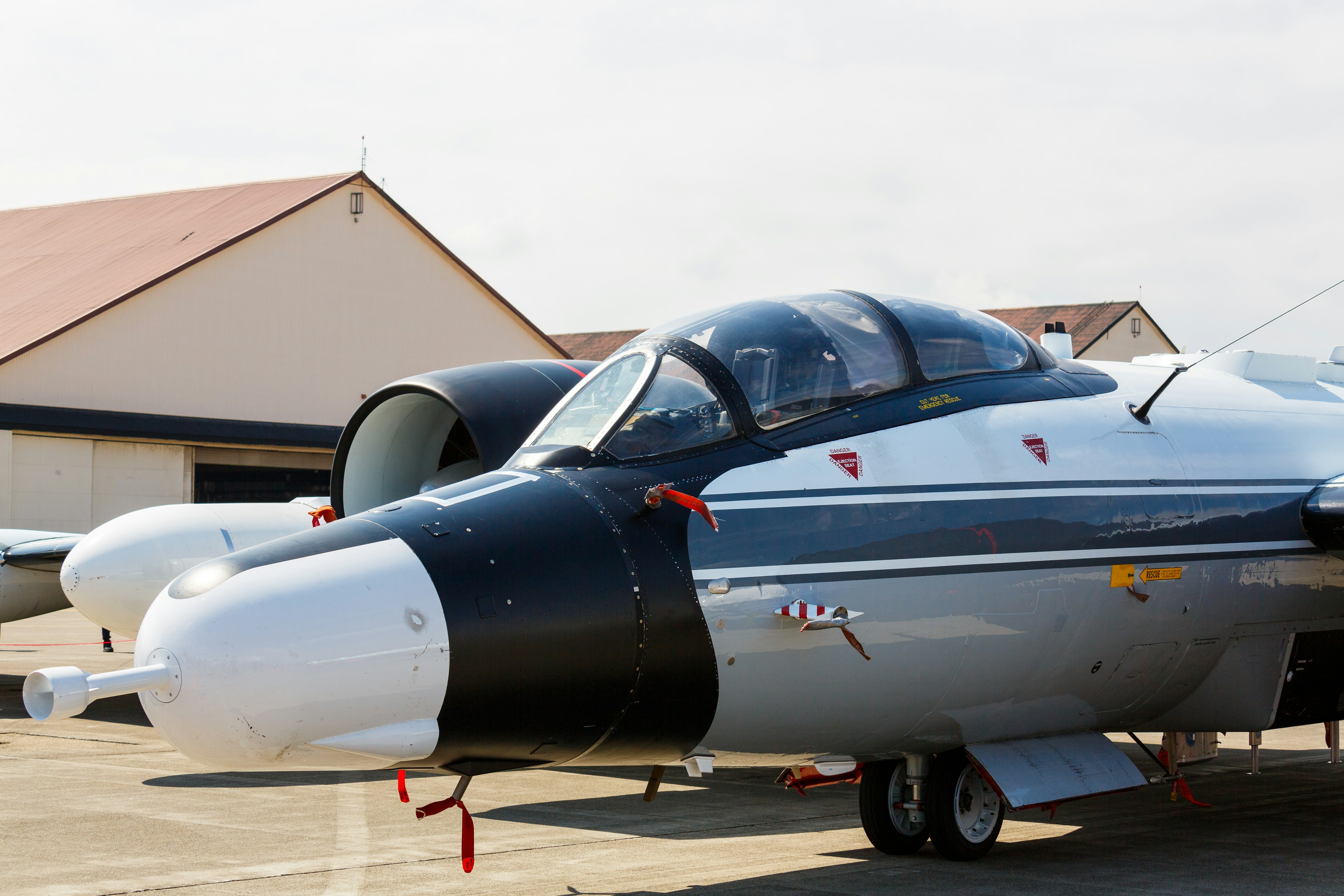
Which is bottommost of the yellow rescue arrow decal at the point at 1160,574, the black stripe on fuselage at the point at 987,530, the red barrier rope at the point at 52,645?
the red barrier rope at the point at 52,645

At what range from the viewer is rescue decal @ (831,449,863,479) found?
6.71 metres

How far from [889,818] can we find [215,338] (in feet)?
88.8

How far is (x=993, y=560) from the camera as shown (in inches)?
273

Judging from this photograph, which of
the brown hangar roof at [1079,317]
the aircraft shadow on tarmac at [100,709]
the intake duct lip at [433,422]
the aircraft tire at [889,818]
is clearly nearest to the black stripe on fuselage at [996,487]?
the aircraft tire at [889,818]

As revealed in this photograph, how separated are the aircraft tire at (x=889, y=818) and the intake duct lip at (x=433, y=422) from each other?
12.1 ft

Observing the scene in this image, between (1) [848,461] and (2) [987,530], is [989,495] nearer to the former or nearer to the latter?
(2) [987,530]

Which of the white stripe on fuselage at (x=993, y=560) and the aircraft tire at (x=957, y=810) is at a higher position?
the white stripe on fuselage at (x=993, y=560)

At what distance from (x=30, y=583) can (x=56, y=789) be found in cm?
719

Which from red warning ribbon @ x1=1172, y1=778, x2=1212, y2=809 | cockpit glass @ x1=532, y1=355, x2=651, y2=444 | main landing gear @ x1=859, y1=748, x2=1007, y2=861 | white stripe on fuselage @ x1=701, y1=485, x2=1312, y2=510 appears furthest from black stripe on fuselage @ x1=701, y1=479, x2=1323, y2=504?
red warning ribbon @ x1=1172, y1=778, x2=1212, y2=809

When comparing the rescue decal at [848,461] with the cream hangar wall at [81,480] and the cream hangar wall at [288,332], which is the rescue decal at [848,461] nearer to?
the cream hangar wall at [81,480]

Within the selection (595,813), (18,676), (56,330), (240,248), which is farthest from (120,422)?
(595,813)

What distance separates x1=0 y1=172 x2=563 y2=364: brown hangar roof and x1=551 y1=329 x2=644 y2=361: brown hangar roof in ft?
55.9

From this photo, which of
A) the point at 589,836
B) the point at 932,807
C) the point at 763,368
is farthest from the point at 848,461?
the point at 589,836

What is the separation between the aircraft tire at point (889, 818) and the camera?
7.81 metres
